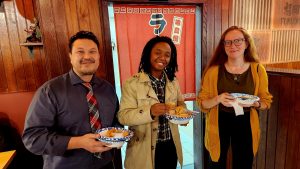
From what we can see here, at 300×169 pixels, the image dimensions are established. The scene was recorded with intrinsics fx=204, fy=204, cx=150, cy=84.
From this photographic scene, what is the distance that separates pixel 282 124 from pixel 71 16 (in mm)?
2599

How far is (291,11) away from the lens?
3.45 m

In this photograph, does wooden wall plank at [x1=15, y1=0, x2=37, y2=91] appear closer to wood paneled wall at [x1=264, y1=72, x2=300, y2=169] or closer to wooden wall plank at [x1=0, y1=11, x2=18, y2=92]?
wooden wall plank at [x1=0, y1=11, x2=18, y2=92]

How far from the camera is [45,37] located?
6.86ft

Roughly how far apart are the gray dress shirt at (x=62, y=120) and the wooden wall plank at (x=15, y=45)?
1.54 metres

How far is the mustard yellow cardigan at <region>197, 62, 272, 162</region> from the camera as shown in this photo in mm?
1881

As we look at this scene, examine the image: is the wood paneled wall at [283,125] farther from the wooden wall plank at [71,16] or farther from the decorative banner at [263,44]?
the wooden wall plank at [71,16]

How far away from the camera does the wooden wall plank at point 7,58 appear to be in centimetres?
248

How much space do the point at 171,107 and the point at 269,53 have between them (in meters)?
2.60

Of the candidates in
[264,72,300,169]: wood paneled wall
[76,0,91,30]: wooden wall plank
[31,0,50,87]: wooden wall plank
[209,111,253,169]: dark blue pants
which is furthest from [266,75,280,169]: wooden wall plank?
[31,0,50,87]: wooden wall plank

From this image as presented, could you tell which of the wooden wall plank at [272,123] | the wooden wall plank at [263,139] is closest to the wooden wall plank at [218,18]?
the wooden wall plank at [272,123]

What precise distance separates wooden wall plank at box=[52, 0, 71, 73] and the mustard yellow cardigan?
146 cm

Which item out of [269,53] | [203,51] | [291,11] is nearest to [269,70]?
[203,51]

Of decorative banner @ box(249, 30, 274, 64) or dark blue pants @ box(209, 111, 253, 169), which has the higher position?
decorative banner @ box(249, 30, 274, 64)

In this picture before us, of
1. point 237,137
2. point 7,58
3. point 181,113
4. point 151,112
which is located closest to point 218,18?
point 237,137
